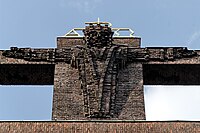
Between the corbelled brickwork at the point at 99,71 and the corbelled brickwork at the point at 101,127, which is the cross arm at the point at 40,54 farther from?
the corbelled brickwork at the point at 101,127

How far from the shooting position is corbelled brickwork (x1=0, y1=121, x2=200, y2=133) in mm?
10031

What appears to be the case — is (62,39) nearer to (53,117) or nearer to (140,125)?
(53,117)

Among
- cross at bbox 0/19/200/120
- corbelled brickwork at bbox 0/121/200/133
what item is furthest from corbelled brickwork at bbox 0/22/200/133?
corbelled brickwork at bbox 0/121/200/133

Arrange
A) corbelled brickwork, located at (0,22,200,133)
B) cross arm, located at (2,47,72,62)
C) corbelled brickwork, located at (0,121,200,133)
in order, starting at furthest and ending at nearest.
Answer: cross arm, located at (2,47,72,62) < corbelled brickwork, located at (0,22,200,133) < corbelled brickwork, located at (0,121,200,133)

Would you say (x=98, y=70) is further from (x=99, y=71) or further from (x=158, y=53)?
(x=158, y=53)

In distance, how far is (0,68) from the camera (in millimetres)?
15195

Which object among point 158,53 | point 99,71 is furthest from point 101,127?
point 158,53

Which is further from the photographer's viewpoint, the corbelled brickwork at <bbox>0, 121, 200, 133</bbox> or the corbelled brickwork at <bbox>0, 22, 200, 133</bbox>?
the corbelled brickwork at <bbox>0, 22, 200, 133</bbox>

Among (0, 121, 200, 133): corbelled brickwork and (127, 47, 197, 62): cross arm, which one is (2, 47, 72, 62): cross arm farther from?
(0, 121, 200, 133): corbelled brickwork

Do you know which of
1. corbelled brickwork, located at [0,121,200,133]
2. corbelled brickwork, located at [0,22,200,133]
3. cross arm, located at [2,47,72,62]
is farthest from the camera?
cross arm, located at [2,47,72,62]

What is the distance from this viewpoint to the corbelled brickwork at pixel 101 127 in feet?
32.9

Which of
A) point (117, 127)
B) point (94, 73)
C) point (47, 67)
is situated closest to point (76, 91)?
point (94, 73)

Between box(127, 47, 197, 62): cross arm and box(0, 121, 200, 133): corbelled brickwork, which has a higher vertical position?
box(127, 47, 197, 62): cross arm

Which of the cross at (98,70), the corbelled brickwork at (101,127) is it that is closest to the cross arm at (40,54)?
the cross at (98,70)
